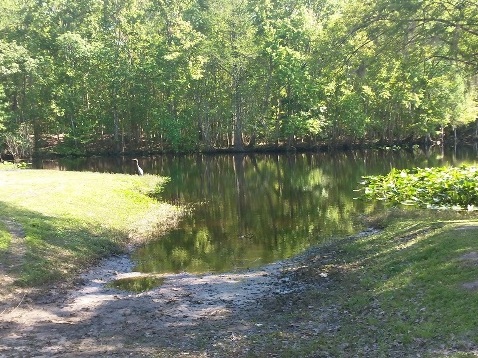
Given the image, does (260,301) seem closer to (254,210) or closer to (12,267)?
(12,267)

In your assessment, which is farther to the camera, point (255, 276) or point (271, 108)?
point (271, 108)

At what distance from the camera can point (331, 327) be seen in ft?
29.0

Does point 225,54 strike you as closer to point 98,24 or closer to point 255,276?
point 98,24

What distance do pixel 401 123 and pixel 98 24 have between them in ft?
146

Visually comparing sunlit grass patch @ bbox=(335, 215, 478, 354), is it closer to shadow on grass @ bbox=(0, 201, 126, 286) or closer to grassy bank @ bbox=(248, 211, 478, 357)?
grassy bank @ bbox=(248, 211, 478, 357)

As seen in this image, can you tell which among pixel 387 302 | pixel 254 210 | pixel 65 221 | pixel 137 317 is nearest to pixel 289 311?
pixel 387 302

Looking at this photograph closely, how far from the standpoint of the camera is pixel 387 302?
9.46 metres

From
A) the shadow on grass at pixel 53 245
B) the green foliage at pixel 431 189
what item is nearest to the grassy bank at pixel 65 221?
the shadow on grass at pixel 53 245

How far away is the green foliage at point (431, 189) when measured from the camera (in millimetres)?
18781

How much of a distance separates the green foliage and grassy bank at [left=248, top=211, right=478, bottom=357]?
544 cm

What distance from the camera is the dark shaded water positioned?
54.0 feet

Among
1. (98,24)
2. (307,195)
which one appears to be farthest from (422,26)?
(98,24)

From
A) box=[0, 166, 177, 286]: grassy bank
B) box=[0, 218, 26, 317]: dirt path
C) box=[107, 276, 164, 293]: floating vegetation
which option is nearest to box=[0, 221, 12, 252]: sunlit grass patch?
box=[0, 166, 177, 286]: grassy bank

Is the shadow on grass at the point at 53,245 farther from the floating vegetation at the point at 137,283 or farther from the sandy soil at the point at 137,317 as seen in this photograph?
the floating vegetation at the point at 137,283
